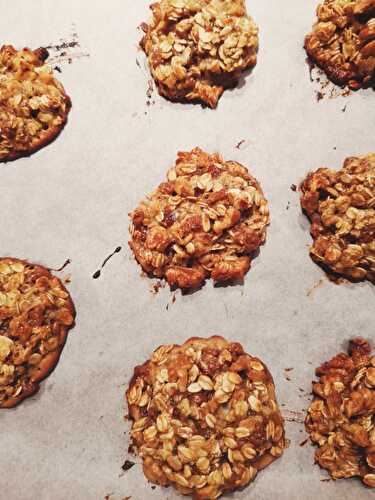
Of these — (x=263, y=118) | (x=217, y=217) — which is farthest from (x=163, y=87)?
(x=217, y=217)

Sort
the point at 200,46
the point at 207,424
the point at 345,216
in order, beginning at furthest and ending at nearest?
1. the point at 200,46
2. the point at 345,216
3. the point at 207,424

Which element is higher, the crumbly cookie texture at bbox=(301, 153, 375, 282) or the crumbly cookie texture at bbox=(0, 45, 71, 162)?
the crumbly cookie texture at bbox=(0, 45, 71, 162)

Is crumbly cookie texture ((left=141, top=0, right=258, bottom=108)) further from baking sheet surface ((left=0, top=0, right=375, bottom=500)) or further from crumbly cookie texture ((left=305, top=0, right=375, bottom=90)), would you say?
crumbly cookie texture ((left=305, top=0, right=375, bottom=90))

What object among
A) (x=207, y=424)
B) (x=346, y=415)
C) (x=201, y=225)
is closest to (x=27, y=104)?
(x=201, y=225)

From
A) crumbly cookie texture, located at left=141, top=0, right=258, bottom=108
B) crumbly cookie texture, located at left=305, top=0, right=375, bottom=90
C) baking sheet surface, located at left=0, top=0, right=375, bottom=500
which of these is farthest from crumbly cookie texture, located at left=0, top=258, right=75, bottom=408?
crumbly cookie texture, located at left=305, top=0, right=375, bottom=90

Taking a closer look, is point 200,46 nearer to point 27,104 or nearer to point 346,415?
point 27,104

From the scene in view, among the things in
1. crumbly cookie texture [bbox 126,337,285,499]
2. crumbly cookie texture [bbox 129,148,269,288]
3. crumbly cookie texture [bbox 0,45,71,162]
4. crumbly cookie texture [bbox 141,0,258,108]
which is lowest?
crumbly cookie texture [bbox 126,337,285,499]

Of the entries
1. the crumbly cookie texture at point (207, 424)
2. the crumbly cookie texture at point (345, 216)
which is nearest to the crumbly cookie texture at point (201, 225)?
the crumbly cookie texture at point (345, 216)
